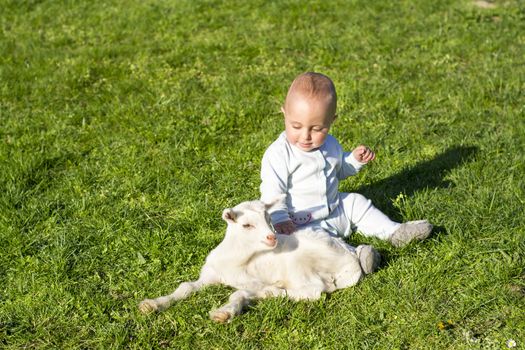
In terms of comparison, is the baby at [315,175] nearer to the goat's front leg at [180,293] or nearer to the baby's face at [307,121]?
the baby's face at [307,121]

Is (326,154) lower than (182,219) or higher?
higher

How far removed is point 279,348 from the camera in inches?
157

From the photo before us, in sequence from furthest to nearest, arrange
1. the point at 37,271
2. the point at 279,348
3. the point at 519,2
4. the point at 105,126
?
1. the point at 519,2
2. the point at 105,126
3. the point at 37,271
4. the point at 279,348

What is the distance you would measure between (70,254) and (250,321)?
1502 mm

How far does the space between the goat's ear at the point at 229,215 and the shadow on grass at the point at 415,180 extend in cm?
154

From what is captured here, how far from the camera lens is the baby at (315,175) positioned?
4520 mm

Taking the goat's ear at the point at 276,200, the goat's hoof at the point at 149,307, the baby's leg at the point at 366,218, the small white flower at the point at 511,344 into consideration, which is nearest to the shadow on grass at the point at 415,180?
the baby's leg at the point at 366,218

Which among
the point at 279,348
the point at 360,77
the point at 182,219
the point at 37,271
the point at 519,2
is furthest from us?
the point at 519,2

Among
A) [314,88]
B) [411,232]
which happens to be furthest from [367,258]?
[314,88]

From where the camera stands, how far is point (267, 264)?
4.38 meters

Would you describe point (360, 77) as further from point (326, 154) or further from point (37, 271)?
point (37, 271)

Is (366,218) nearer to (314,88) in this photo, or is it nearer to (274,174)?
(274,174)

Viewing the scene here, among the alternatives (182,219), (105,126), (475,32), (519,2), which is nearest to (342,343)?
(182,219)

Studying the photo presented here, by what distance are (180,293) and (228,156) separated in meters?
2.20
